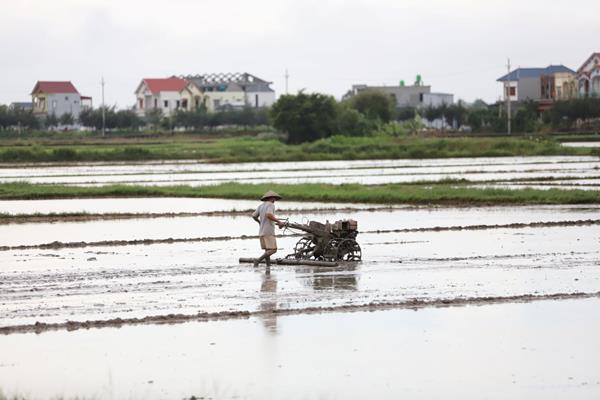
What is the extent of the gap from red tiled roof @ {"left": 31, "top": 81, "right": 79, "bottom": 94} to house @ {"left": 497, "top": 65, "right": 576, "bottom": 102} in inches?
1746

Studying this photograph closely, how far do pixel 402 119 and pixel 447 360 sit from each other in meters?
102

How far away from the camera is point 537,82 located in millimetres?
119000

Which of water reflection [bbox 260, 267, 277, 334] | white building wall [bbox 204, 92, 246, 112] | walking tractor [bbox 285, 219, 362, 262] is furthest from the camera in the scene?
white building wall [bbox 204, 92, 246, 112]

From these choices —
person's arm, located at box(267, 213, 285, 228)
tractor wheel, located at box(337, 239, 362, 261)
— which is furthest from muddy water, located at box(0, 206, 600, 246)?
person's arm, located at box(267, 213, 285, 228)

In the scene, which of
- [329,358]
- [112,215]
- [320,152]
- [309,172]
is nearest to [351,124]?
[320,152]

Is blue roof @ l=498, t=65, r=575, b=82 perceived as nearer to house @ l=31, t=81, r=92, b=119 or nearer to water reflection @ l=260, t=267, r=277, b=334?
house @ l=31, t=81, r=92, b=119

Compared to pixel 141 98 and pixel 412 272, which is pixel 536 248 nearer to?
pixel 412 272

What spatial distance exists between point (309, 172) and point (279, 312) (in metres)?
31.1

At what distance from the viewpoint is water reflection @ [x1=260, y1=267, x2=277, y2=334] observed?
1187cm

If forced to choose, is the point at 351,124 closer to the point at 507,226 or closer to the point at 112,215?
the point at 112,215

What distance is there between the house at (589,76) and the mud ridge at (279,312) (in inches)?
3772

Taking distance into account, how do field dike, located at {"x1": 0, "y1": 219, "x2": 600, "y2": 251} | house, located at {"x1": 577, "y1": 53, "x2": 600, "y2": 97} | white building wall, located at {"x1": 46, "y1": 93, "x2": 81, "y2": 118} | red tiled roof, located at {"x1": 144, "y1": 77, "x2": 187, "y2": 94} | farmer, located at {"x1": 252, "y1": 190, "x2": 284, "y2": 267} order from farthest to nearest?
white building wall, located at {"x1": 46, "y1": 93, "x2": 81, "y2": 118} < red tiled roof, located at {"x1": 144, "y1": 77, "x2": 187, "y2": 94} < house, located at {"x1": 577, "y1": 53, "x2": 600, "y2": 97} < field dike, located at {"x1": 0, "y1": 219, "x2": 600, "y2": 251} < farmer, located at {"x1": 252, "y1": 190, "x2": 284, "y2": 267}

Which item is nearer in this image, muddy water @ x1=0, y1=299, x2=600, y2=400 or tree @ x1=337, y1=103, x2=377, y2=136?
muddy water @ x1=0, y1=299, x2=600, y2=400

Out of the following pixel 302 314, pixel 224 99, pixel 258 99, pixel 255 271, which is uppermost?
pixel 258 99
